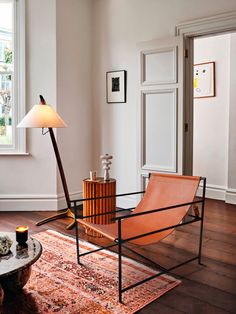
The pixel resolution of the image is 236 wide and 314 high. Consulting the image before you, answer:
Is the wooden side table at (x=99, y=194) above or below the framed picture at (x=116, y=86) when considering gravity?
below

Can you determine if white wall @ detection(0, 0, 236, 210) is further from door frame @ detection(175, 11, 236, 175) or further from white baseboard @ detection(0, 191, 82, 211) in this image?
door frame @ detection(175, 11, 236, 175)

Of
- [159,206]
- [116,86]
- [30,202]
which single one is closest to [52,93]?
[116,86]

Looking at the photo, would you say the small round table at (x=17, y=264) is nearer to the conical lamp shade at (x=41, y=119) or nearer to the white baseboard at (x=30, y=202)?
the conical lamp shade at (x=41, y=119)

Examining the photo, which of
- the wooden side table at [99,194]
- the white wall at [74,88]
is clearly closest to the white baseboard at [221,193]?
the white wall at [74,88]

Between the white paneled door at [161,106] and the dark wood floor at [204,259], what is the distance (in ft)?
2.61

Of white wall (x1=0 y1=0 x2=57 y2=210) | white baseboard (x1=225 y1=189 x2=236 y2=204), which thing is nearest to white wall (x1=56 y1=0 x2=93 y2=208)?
white wall (x1=0 y1=0 x2=57 y2=210)

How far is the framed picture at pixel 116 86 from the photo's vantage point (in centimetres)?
457

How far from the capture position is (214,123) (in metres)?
5.38

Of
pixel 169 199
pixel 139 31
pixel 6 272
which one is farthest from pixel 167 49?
pixel 6 272

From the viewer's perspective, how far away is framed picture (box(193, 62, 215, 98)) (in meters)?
5.33

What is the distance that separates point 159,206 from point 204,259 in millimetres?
606

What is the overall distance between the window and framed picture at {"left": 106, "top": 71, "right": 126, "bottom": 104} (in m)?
1.13

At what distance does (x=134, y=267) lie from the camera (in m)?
2.72

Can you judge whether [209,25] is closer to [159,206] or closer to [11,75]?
[159,206]
